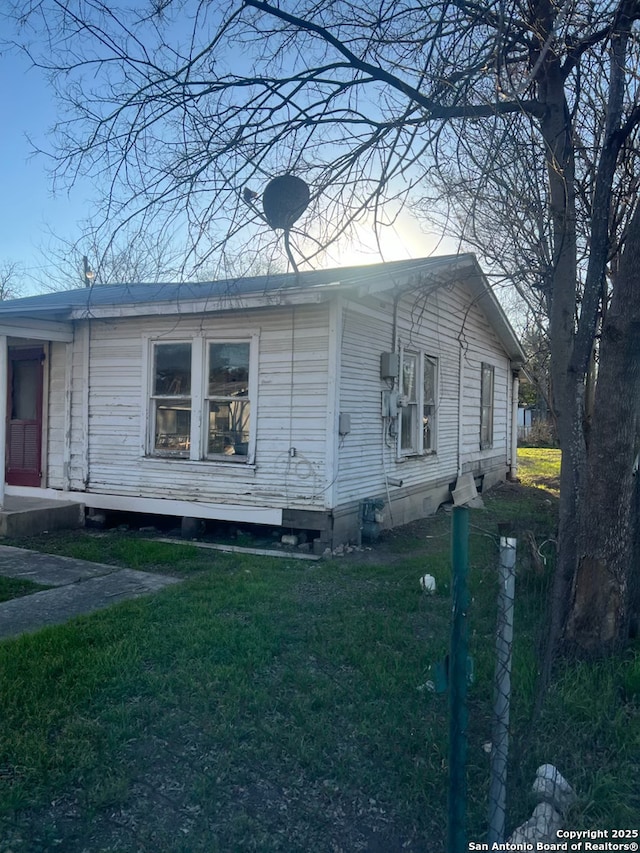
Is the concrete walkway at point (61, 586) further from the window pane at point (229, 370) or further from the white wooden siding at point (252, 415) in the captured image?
the window pane at point (229, 370)

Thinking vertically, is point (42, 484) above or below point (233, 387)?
below

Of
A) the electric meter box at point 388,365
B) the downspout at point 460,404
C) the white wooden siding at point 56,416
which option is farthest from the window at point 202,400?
the downspout at point 460,404

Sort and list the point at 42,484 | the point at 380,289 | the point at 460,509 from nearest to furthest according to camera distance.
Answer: the point at 460,509, the point at 380,289, the point at 42,484

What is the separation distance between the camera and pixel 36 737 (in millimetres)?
3215

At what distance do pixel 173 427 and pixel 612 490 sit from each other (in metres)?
6.21

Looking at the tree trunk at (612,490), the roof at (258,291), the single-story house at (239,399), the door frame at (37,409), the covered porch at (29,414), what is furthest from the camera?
the door frame at (37,409)

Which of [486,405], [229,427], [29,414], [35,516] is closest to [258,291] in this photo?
[229,427]

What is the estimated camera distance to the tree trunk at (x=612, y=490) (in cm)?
414

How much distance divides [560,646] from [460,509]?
2.71 meters

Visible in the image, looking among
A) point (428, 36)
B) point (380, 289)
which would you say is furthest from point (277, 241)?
point (380, 289)

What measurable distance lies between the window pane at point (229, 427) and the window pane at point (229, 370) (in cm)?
15

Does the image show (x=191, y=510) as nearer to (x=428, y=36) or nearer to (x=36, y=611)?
(x=36, y=611)

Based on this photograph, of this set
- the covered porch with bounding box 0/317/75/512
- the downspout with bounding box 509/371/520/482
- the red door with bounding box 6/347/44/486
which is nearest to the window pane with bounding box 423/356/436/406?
the covered porch with bounding box 0/317/75/512

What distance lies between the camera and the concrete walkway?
5.16m
